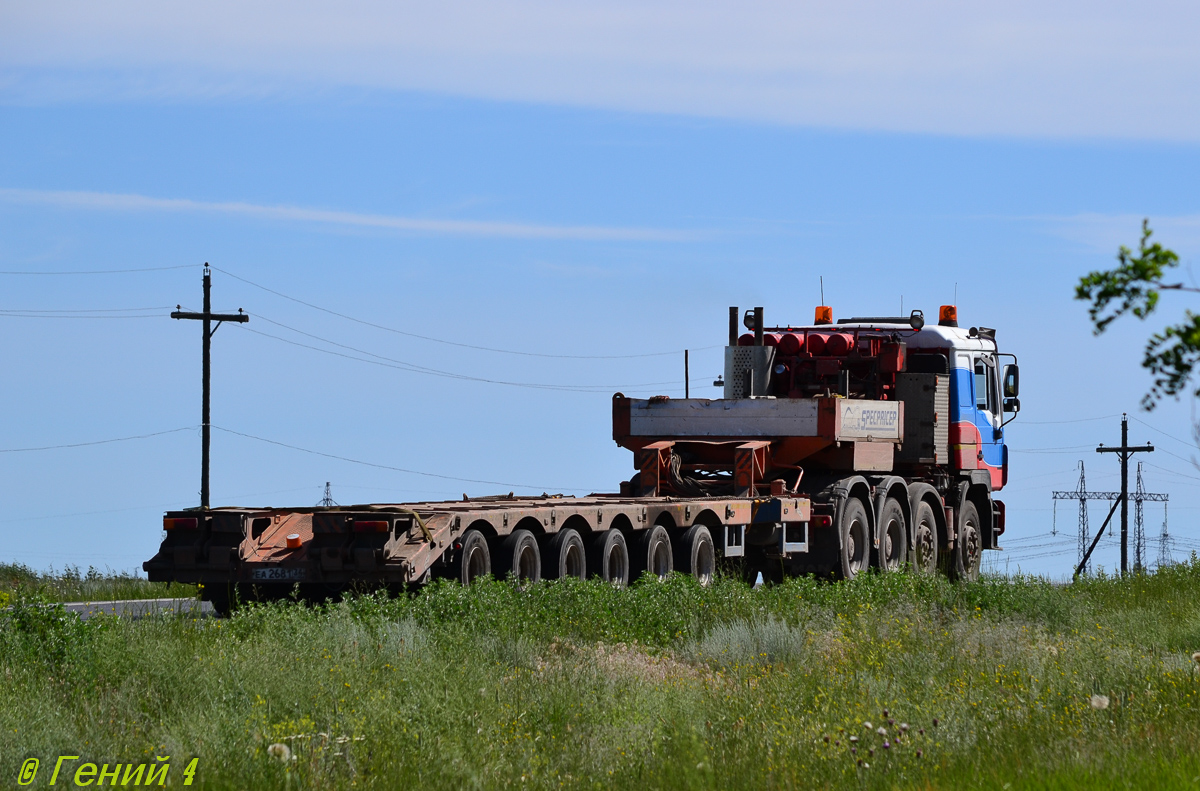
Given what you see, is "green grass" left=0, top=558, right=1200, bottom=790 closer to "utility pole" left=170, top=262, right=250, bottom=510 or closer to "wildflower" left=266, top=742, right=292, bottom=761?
"wildflower" left=266, top=742, right=292, bottom=761

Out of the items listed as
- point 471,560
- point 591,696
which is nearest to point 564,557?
point 471,560

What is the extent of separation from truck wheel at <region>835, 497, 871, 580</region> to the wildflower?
12725mm

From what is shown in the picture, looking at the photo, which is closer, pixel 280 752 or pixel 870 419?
pixel 280 752

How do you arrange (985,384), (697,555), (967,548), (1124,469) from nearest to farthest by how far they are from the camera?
(697,555), (985,384), (967,548), (1124,469)

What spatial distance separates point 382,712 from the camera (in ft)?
26.5

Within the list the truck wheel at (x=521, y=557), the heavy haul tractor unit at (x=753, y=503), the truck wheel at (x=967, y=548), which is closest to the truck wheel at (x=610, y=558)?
the heavy haul tractor unit at (x=753, y=503)

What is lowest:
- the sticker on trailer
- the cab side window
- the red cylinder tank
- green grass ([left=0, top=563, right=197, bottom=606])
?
green grass ([left=0, top=563, right=197, bottom=606])

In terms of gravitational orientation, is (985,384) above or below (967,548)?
above

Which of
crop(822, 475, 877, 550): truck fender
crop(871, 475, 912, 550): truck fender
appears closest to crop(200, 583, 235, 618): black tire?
crop(822, 475, 877, 550): truck fender

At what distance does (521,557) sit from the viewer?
1456 centimetres

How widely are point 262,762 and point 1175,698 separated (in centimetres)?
564

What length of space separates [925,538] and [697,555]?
6.01m

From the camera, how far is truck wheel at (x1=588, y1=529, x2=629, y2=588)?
15445 millimetres

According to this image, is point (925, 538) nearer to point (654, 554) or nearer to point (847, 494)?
point (847, 494)
